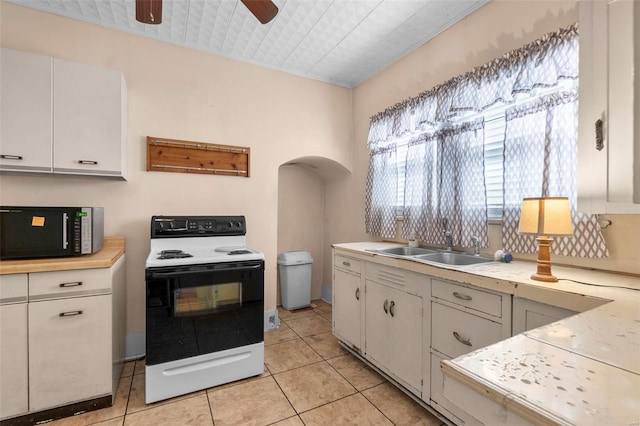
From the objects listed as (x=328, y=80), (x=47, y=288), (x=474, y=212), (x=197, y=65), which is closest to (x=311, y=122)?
(x=328, y=80)

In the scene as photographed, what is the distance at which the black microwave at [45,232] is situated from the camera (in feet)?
5.73

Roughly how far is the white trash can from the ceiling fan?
265 centimetres

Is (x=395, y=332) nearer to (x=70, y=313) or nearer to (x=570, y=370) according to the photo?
(x=570, y=370)

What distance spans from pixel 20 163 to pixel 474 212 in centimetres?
319

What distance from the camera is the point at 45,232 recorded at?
5.95ft

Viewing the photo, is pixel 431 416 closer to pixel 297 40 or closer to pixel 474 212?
pixel 474 212

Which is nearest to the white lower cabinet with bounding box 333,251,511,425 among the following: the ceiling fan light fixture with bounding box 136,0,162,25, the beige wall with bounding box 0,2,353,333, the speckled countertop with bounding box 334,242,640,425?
the speckled countertop with bounding box 334,242,640,425

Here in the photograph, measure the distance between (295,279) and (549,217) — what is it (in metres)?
2.80

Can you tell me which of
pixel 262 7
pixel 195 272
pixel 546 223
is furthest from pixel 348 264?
pixel 262 7

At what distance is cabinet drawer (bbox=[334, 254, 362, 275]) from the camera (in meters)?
2.38

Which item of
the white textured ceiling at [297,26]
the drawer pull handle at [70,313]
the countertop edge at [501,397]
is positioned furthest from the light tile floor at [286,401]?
the white textured ceiling at [297,26]

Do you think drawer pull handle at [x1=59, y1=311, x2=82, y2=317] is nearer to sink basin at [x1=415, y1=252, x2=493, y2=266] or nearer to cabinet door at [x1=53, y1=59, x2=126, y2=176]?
cabinet door at [x1=53, y1=59, x2=126, y2=176]

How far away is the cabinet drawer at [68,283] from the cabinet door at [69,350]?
0.04 m

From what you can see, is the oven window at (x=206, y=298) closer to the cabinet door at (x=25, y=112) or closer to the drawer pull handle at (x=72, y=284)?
the drawer pull handle at (x=72, y=284)
